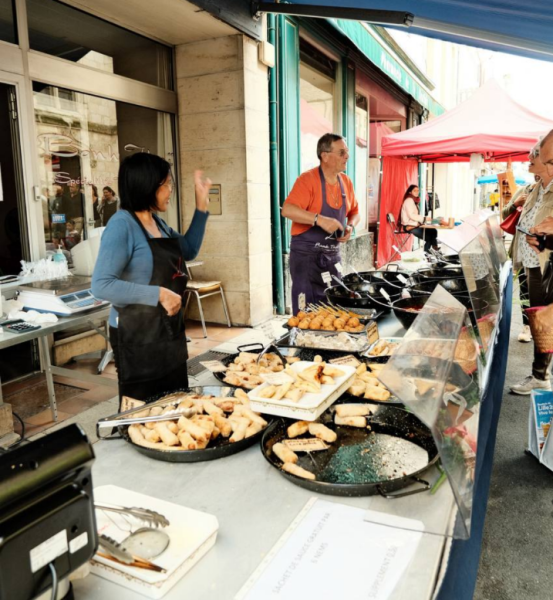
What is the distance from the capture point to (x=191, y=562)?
1.11 metres

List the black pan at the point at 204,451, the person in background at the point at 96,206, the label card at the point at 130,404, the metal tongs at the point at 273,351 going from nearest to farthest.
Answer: the black pan at the point at 204,451 < the label card at the point at 130,404 < the metal tongs at the point at 273,351 < the person in background at the point at 96,206

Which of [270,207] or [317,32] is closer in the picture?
[270,207]

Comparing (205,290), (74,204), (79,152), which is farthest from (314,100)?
(74,204)

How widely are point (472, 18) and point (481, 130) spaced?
545cm

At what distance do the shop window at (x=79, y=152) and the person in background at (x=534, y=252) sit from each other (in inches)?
162

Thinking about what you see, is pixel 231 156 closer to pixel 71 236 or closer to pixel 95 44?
pixel 95 44

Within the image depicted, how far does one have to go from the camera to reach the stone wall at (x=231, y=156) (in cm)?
636

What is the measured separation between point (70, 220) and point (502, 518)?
4495mm

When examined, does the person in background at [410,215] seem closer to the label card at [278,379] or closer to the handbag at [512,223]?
the handbag at [512,223]

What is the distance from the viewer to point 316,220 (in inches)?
164

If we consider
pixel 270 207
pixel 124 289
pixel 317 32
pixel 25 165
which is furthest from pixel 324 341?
pixel 317 32

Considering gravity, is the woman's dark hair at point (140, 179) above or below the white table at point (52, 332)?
above

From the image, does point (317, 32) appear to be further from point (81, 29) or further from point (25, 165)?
point (25, 165)

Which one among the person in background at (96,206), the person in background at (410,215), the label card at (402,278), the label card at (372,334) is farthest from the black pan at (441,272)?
the person in background at (410,215)
